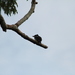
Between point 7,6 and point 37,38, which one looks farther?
point 7,6

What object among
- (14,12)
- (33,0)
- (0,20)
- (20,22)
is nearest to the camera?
(0,20)

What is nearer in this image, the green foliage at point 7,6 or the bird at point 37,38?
the bird at point 37,38

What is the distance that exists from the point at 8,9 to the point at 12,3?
0.31m

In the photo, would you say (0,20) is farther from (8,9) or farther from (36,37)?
(8,9)

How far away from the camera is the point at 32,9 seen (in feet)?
13.7

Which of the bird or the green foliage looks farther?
the green foliage

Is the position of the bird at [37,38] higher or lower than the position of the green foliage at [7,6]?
lower

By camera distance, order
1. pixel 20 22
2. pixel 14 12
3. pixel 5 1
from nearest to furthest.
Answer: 1. pixel 20 22
2. pixel 5 1
3. pixel 14 12

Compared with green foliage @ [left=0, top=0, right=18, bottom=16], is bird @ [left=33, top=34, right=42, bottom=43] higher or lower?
lower

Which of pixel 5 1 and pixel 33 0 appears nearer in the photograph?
pixel 33 0

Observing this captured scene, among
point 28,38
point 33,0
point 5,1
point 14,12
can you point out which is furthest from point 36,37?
point 14,12

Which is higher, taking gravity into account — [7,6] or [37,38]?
[7,6]

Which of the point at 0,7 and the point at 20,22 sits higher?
the point at 0,7

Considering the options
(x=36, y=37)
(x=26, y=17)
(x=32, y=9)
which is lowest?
(x=36, y=37)
